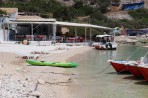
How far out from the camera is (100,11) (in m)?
105

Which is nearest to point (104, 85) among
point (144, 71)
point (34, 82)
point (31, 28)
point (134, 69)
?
point (144, 71)

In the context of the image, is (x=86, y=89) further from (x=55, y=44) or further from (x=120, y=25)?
(x=120, y=25)

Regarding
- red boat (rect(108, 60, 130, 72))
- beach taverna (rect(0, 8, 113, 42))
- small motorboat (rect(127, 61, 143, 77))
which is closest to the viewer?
small motorboat (rect(127, 61, 143, 77))

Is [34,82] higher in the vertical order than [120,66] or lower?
lower

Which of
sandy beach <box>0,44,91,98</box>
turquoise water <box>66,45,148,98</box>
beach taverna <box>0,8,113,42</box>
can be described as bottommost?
turquoise water <box>66,45,148,98</box>

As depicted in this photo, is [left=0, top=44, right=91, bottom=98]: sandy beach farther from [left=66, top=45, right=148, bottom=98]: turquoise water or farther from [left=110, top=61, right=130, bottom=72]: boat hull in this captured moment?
[left=110, top=61, right=130, bottom=72]: boat hull

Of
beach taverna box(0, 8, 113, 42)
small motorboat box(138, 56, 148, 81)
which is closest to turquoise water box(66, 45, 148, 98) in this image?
small motorboat box(138, 56, 148, 81)

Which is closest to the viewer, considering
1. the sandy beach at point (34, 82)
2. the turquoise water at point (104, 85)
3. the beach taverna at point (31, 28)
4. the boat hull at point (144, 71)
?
the sandy beach at point (34, 82)

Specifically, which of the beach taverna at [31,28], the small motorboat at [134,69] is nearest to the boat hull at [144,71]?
the small motorboat at [134,69]

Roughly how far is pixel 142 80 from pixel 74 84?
468 centimetres

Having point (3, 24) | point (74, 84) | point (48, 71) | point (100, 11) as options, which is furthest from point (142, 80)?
point (100, 11)

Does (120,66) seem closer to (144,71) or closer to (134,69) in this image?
(134,69)

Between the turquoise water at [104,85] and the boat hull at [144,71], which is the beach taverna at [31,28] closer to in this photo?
the turquoise water at [104,85]

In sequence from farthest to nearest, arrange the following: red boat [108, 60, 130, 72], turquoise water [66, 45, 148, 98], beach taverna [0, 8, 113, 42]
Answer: beach taverna [0, 8, 113, 42], red boat [108, 60, 130, 72], turquoise water [66, 45, 148, 98]
